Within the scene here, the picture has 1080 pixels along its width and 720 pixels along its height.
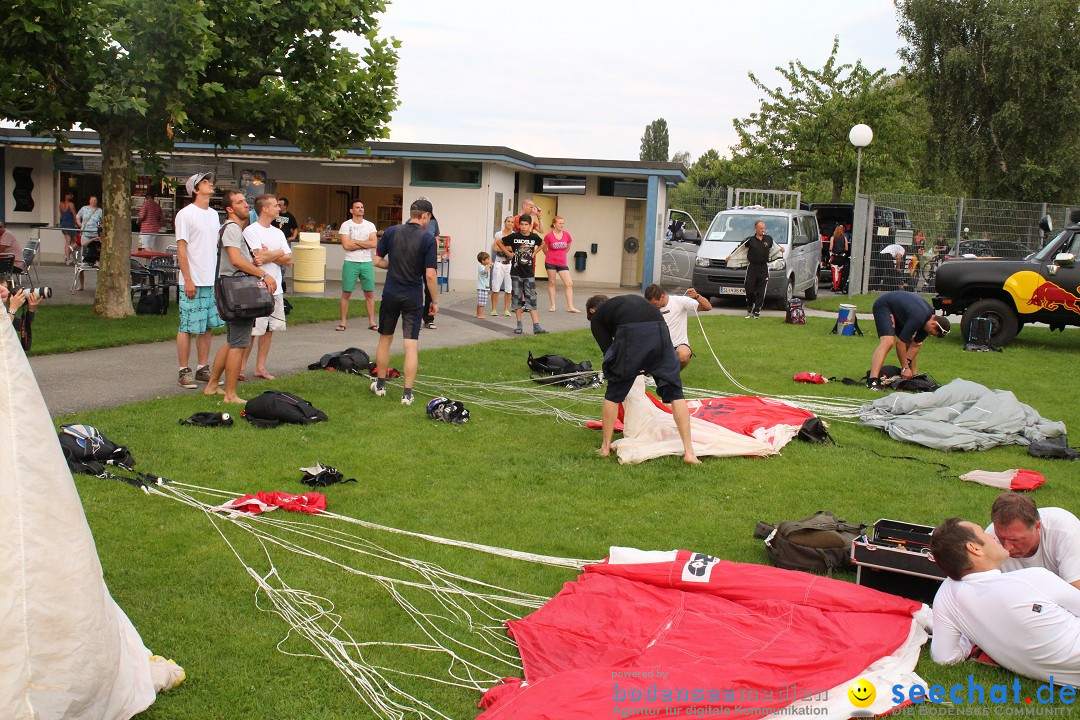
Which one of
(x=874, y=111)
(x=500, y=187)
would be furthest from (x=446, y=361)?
(x=874, y=111)

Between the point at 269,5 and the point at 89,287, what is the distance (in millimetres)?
9031

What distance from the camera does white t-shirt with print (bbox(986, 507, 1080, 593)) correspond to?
4.58m

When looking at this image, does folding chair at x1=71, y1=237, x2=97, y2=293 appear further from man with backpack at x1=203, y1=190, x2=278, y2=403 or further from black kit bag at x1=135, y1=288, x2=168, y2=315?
man with backpack at x1=203, y1=190, x2=278, y2=403

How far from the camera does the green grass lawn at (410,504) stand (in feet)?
14.1

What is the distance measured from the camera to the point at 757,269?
19328 mm

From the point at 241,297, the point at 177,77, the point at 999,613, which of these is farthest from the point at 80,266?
the point at 999,613

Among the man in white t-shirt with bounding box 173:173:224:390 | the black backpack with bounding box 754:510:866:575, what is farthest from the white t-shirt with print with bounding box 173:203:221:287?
the black backpack with bounding box 754:510:866:575

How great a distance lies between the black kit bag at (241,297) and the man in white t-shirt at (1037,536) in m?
6.39

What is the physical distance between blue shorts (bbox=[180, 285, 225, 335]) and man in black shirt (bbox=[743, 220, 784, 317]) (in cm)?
1239

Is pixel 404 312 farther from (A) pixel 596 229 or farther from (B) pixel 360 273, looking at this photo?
(A) pixel 596 229

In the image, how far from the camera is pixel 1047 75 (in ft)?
113

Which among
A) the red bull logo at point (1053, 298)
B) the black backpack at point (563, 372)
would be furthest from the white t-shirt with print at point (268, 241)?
the red bull logo at point (1053, 298)

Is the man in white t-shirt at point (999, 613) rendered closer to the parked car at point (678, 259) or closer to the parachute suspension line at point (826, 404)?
the parachute suspension line at point (826, 404)

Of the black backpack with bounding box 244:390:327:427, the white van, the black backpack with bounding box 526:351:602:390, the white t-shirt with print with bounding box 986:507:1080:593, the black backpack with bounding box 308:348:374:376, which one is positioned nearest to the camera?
the white t-shirt with print with bounding box 986:507:1080:593
